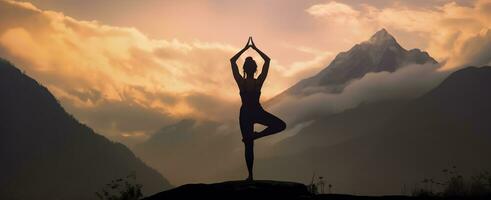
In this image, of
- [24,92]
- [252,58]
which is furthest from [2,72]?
[252,58]

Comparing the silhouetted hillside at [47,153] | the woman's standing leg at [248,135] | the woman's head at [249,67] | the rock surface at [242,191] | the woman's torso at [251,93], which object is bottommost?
the rock surface at [242,191]

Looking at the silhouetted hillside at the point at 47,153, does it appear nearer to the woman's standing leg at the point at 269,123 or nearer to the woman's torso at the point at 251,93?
the woman's torso at the point at 251,93

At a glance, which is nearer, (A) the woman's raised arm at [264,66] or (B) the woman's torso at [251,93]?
(B) the woman's torso at [251,93]

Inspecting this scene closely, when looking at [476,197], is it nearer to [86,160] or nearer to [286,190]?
[286,190]

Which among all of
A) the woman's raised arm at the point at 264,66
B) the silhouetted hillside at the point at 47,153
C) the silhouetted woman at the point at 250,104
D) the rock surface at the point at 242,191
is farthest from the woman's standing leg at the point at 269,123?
the silhouetted hillside at the point at 47,153

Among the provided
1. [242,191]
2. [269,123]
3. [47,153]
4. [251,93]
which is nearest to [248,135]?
[269,123]

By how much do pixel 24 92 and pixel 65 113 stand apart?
45.8ft

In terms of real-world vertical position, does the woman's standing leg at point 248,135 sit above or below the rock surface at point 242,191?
above

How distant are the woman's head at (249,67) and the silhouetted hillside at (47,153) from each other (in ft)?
449

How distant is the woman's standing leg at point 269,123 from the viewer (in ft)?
45.1

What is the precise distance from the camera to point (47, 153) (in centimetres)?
17588

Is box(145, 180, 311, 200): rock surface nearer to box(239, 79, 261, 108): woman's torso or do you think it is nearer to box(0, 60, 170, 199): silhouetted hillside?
box(239, 79, 261, 108): woman's torso

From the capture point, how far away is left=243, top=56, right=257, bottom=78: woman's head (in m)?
14.1

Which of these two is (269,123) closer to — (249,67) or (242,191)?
(249,67)
